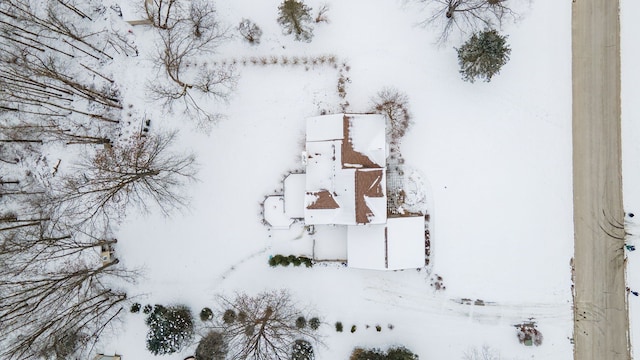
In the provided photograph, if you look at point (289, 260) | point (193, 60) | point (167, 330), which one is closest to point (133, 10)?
point (193, 60)

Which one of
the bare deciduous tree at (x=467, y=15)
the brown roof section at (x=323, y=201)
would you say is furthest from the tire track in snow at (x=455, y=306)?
the bare deciduous tree at (x=467, y=15)

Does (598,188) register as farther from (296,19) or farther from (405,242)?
(296,19)

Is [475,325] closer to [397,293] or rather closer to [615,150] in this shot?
[397,293]

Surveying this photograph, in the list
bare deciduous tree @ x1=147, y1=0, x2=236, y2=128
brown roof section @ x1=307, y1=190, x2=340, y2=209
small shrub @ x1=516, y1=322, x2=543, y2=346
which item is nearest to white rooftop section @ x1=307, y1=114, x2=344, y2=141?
brown roof section @ x1=307, y1=190, x2=340, y2=209

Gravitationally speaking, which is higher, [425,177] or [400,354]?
[425,177]

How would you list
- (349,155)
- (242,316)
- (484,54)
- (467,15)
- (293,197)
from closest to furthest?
(484,54)
(349,155)
(467,15)
(293,197)
(242,316)

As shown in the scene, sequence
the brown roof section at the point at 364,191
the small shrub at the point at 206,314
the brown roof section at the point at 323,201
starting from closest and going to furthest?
the brown roof section at the point at 364,191 → the brown roof section at the point at 323,201 → the small shrub at the point at 206,314

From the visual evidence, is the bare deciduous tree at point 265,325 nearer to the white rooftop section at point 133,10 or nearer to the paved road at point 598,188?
the paved road at point 598,188
